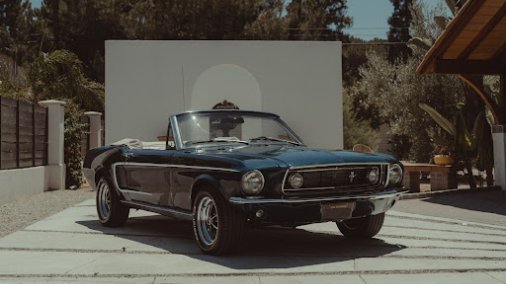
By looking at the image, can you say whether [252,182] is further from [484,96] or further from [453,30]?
[484,96]

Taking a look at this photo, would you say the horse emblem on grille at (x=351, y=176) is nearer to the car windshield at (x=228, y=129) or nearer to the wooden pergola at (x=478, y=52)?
the car windshield at (x=228, y=129)

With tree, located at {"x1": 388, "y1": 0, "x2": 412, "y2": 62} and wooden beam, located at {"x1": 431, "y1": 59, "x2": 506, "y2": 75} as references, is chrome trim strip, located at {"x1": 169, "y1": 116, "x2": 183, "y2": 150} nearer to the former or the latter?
wooden beam, located at {"x1": 431, "y1": 59, "x2": 506, "y2": 75}

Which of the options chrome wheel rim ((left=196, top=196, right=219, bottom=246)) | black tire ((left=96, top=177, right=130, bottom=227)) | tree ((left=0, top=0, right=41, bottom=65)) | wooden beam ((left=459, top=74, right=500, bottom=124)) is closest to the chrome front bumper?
chrome wheel rim ((left=196, top=196, right=219, bottom=246))

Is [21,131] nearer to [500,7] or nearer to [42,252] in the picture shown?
[42,252]

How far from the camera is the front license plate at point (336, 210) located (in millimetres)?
5590

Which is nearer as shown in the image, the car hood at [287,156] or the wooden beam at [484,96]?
the car hood at [287,156]

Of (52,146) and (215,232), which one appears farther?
(52,146)

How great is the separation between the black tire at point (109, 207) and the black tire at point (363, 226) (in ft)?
9.55

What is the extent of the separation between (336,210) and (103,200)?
4019mm

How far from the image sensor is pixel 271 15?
104ft

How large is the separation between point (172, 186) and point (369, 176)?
2.09 meters

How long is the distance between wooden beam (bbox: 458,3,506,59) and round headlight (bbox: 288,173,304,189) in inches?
311

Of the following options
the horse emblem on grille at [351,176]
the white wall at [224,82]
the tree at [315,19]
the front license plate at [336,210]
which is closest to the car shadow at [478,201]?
the horse emblem on grille at [351,176]

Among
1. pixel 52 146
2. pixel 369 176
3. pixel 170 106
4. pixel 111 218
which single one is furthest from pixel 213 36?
pixel 369 176
